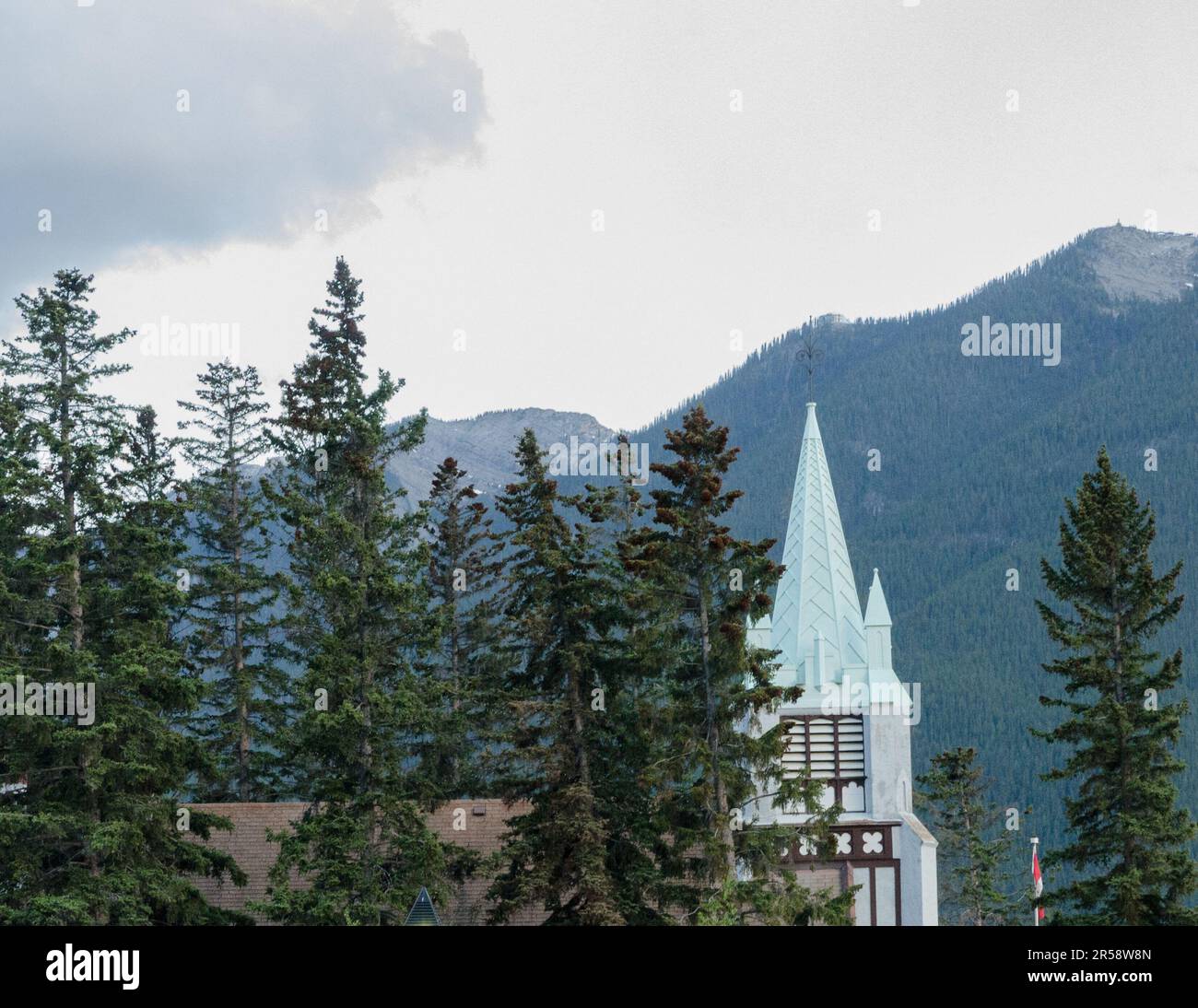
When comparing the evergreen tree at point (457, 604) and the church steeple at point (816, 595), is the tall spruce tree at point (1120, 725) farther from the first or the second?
the evergreen tree at point (457, 604)

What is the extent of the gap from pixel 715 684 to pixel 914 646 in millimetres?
119075

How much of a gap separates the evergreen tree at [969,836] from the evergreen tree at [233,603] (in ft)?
87.5

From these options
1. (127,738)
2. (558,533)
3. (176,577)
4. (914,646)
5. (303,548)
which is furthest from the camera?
(914,646)

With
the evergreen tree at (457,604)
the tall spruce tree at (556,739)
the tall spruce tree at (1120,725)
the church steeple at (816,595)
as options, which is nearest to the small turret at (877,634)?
the church steeple at (816,595)

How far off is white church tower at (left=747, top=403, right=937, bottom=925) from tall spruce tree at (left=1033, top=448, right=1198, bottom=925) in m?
10.5

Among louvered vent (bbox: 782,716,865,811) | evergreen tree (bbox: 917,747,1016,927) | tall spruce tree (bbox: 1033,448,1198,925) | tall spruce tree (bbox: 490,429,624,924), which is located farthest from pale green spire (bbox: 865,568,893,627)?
evergreen tree (bbox: 917,747,1016,927)

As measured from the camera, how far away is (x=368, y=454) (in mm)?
31656

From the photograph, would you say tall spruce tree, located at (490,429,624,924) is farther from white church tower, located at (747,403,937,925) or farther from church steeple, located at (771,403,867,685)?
church steeple, located at (771,403,867,685)

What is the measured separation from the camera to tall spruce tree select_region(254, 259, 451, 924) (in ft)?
88.2

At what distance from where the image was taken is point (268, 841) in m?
32.0

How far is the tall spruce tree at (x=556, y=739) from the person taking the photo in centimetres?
2716

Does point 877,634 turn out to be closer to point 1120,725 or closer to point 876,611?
point 876,611
